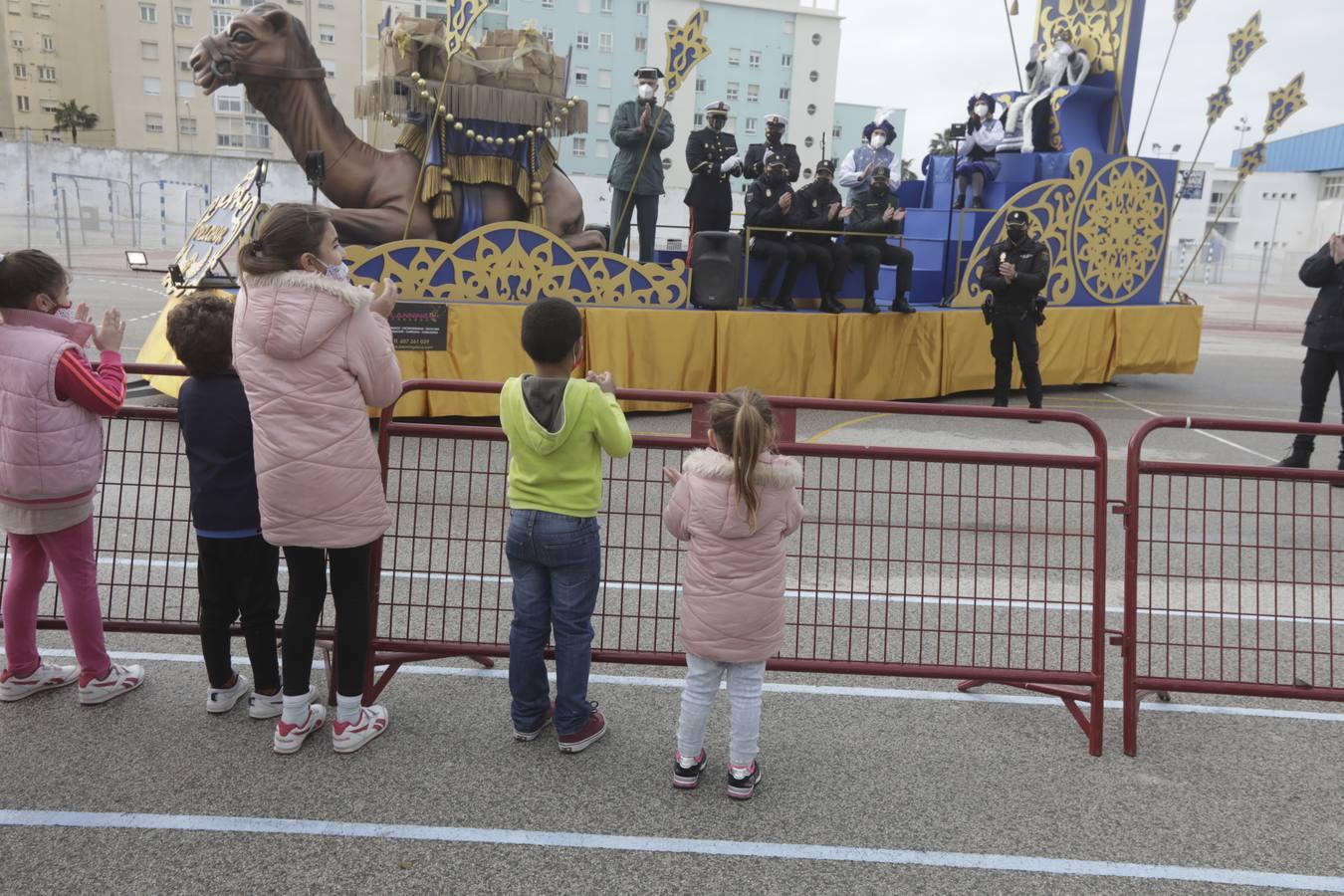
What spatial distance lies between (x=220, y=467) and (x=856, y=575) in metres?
3.52

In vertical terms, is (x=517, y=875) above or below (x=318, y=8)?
below

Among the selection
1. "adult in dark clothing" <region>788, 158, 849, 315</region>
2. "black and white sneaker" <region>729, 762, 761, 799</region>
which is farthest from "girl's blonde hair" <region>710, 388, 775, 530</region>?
"adult in dark clothing" <region>788, 158, 849, 315</region>

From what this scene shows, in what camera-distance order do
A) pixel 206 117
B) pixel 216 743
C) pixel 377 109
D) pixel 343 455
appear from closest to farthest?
pixel 343 455
pixel 216 743
pixel 377 109
pixel 206 117

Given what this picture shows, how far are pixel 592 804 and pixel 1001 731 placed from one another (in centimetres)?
167

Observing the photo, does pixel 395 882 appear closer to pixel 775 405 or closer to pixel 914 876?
pixel 914 876

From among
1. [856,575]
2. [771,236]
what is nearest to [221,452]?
[856,575]

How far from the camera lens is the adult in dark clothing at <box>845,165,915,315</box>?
11.1m

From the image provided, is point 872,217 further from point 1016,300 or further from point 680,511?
point 680,511

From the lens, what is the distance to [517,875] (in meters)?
2.74

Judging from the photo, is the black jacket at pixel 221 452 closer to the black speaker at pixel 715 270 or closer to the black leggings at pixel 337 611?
the black leggings at pixel 337 611

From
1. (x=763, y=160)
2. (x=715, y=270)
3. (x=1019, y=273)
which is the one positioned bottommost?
(x=715, y=270)

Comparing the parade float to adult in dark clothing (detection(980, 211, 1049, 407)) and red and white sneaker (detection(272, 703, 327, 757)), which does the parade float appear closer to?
adult in dark clothing (detection(980, 211, 1049, 407))

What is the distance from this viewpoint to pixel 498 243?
9445mm

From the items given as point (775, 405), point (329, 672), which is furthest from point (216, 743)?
point (775, 405)
